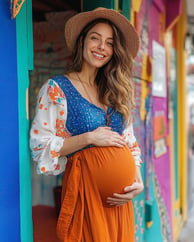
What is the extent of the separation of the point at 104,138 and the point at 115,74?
1.41ft

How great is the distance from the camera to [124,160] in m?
1.52

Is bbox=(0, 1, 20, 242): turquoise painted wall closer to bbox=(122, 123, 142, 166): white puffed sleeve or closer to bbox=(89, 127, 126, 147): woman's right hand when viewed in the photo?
Answer: bbox=(89, 127, 126, 147): woman's right hand

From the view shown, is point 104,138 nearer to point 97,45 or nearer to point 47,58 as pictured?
point 97,45

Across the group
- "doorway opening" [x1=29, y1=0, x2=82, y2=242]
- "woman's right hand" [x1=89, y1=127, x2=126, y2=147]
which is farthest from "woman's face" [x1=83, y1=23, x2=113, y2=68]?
"doorway opening" [x1=29, y1=0, x2=82, y2=242]

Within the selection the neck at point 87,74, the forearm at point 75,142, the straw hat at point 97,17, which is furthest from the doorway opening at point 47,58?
the forearm at point 75,142

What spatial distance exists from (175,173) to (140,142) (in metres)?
1.61

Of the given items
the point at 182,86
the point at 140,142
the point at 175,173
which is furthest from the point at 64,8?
the point at 175,173

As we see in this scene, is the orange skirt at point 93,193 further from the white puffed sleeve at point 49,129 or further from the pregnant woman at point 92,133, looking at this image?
the white puffed sleeve at point 49,129

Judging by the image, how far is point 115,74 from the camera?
1.74 meters

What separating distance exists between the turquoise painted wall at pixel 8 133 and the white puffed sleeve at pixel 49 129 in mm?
111

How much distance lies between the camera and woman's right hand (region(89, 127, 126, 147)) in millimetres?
1487

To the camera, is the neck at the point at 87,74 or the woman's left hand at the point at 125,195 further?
the neck at the point at 87,74

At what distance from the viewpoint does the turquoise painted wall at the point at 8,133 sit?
1.31m

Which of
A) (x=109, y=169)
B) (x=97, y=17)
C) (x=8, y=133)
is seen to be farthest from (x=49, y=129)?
(x=97, y=17)
